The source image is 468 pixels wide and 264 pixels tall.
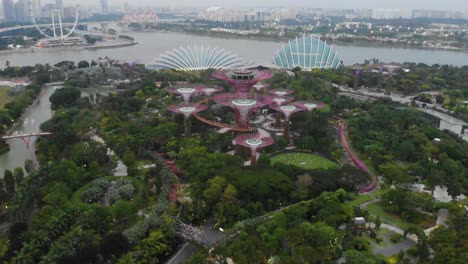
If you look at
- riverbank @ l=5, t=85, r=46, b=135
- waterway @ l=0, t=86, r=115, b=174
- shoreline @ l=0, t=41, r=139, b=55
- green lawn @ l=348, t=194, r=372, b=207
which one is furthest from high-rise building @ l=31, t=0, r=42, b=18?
green lawn @ l=348, t=194, r=372, b=207

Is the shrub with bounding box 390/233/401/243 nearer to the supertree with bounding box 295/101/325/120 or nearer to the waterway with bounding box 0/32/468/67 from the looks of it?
the supertree with bounding box 295/101/325/120

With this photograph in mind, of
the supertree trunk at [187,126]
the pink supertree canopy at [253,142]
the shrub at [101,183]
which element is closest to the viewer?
the shrub at [101,183]

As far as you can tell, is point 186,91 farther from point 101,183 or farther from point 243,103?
point 101,183

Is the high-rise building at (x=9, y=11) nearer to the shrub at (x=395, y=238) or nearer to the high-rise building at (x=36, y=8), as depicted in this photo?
the high-rise building at (x=36, y=8)

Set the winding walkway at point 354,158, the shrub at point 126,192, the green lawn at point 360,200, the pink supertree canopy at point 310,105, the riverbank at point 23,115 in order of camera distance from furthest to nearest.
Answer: the riverbank at point 23,115
the pink supertree canopy at point 310,105
the winding walkway at point 354,158
the green lawn at point 360,200
the shrub at point 126,192

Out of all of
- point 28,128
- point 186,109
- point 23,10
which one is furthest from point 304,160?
point 23,10

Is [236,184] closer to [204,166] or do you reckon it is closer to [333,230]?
[204,166]

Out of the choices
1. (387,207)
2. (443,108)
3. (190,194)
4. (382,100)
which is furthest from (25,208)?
(443,108)

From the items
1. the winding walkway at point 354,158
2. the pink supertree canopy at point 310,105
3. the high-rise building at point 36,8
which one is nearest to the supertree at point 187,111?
the pink supertree canopy at point 310,105
